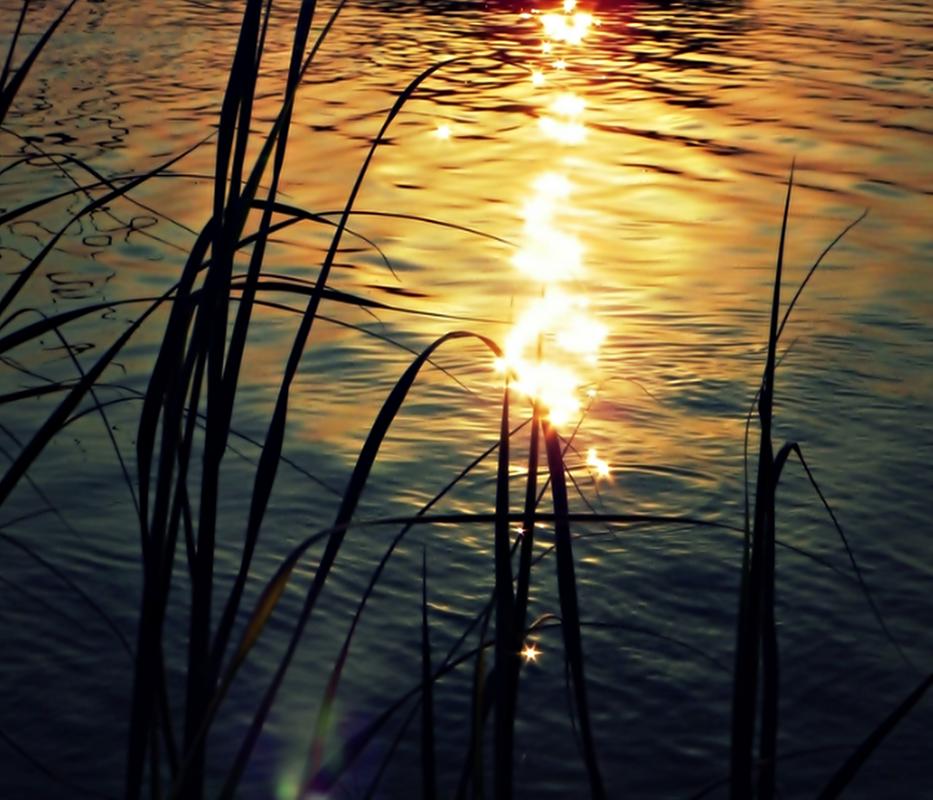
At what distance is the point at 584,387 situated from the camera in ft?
13.3

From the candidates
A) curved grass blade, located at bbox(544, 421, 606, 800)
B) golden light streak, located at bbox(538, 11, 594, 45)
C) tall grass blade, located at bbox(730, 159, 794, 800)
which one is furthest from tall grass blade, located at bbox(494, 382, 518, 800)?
golden light streak, located at bbox(538, 11, 594, 45)

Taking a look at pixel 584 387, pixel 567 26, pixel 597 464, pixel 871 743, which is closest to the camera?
pixel 871 743

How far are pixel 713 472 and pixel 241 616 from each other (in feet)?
3.93

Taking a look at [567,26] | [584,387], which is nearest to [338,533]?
[584,387]

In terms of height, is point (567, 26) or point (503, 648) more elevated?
point (503, 648)

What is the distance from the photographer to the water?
2568mm

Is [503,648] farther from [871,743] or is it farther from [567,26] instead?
[567,26]

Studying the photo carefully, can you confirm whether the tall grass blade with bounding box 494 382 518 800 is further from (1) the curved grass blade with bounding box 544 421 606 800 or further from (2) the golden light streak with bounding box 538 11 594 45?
(2) the golden light streak with bounding box 538 11 594 45

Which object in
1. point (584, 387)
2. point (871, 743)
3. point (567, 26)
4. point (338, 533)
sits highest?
point (338, 533)

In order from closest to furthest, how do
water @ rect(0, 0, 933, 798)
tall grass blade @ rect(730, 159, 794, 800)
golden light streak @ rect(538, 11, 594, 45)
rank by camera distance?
tall grass blade @ rect(730, 159, 794, 800) < water @ rect(0, 0, 933, 798) < golden light streak @ rect(538, 11, 594, 45)

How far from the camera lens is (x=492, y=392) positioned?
4.07 metres

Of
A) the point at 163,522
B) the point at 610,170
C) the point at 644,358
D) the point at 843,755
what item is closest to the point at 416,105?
the point at 610,170

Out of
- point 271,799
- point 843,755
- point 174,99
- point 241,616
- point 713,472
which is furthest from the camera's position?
point 174,99

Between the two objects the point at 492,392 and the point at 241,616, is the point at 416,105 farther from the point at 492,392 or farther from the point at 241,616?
the point at 241,616
